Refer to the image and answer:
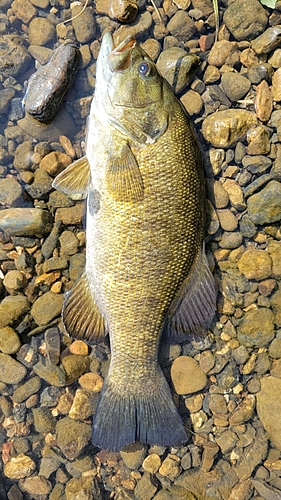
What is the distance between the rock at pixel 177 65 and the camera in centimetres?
313

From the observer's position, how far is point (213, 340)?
3.22 metres

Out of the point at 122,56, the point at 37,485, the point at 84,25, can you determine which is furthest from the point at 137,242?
the point at 37,485

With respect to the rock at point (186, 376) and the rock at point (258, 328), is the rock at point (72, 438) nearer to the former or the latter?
the rock at point (186, 376)

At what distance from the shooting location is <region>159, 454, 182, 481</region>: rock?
3105 millimetres

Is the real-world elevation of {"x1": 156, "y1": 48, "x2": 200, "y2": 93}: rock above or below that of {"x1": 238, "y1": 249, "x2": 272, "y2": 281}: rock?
above

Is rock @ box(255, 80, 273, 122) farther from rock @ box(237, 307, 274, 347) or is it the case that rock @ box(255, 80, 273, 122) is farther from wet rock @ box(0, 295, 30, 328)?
wet rock @ box(0, 295, 30, 328)

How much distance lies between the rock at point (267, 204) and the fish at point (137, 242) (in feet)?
1.95

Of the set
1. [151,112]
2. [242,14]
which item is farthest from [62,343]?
[242,14]

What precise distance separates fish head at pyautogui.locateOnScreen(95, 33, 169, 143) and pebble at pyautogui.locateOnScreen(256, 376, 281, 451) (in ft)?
7.15

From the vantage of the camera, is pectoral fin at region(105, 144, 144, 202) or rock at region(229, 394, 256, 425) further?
rock at region(229, 394, 256, 425)

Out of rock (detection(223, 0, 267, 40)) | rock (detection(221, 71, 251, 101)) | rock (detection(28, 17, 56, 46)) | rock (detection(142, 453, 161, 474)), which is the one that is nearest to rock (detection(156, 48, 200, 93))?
rock (detection(221, 71, 251, 101))

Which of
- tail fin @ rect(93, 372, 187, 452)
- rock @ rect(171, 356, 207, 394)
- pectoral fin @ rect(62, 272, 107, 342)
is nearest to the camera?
Answer: tail fin @ rect(93, 372, 187, 452)

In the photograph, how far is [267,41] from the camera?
10.5 ft

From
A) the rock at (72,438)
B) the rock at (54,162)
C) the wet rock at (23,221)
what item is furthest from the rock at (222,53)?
the rock at (72,438)
